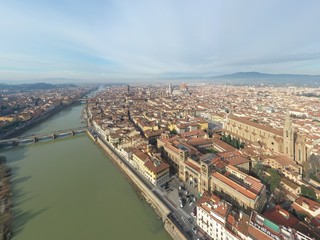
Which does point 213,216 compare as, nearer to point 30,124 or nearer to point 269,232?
point 269,232

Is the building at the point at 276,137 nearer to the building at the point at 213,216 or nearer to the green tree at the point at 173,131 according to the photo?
the green tree at the point at 173,131

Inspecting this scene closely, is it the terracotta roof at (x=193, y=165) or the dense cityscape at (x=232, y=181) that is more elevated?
the terracotta roof at (x=193, y=165)

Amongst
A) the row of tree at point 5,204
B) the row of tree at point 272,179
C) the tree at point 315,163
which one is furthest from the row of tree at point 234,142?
the row of tree at point 5,204

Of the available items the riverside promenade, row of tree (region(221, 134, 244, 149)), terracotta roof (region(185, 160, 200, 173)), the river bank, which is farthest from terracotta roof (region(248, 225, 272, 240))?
the river bank

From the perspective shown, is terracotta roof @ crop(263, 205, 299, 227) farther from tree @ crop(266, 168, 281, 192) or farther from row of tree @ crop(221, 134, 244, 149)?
row of tree @ crop(221, 134, 244, 149)

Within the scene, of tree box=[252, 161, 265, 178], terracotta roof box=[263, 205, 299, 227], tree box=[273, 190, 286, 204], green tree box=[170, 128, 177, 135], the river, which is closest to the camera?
terracotta roof box=[263, 205, 299, 227]

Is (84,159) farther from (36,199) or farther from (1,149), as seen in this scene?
(1,149)

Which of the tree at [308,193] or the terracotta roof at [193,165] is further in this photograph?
the terracotta roof at [193,165]
